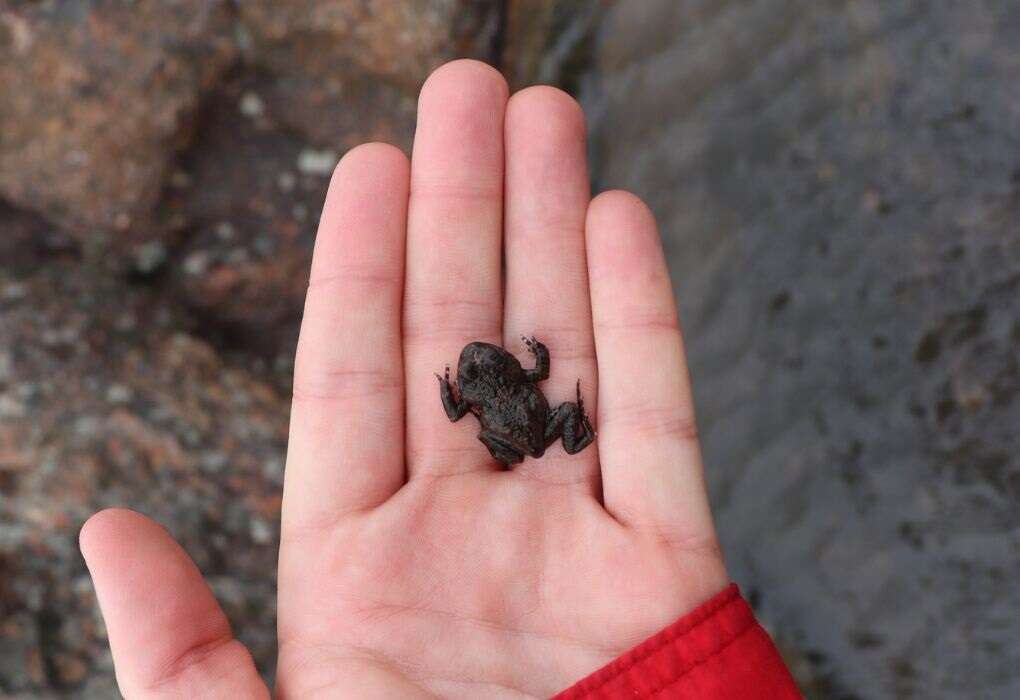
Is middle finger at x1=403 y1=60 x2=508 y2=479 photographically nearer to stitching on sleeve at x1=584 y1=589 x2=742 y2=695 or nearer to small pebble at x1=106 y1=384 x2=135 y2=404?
stitching on sleeve at x1=584 y1=589 x2=742 y2=695

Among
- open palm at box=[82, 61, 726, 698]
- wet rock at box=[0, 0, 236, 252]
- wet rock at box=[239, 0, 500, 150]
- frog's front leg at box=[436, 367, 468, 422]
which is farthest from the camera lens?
wet rock at box=[239, 0, 500, 150]

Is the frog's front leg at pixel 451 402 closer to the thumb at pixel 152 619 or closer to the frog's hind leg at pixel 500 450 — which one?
the frog's hind leg at pixel 500 450

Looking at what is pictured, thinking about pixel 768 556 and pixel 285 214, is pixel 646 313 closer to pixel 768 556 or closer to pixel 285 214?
pixel 768 556

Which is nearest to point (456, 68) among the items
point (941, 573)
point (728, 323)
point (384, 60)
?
point (384, 60)

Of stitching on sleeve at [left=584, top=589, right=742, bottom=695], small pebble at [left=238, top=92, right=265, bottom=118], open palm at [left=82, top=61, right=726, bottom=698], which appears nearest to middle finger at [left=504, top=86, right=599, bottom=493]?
open palm at [left=82, top=61, right=726, bottom=698]

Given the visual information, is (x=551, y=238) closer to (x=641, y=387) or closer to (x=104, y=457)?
(x=641, y=387)

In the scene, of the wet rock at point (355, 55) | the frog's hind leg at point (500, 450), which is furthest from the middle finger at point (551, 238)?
the wet rock at point (355, 55)

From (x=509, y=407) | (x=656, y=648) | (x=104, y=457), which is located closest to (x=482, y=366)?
(x=509, y=407)
